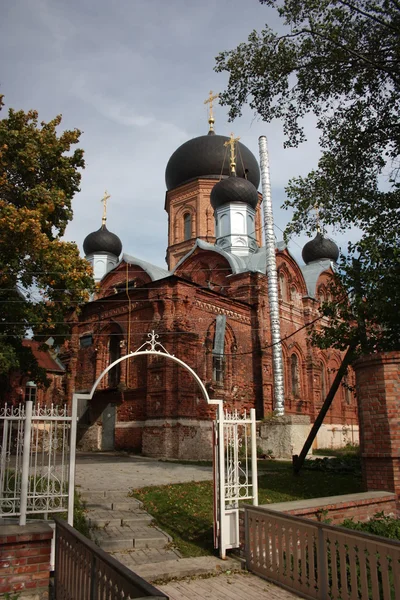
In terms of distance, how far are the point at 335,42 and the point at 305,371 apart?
19.0 meters

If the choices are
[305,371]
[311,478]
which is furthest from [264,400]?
[311,478]

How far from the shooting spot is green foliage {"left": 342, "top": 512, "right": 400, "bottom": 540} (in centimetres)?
664

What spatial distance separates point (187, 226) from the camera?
1314 inches

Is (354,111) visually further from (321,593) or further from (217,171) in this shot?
(217,171)

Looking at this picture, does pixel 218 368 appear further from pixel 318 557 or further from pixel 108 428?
pixel 318 557

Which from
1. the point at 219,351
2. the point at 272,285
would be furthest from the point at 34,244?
the point at 272,285

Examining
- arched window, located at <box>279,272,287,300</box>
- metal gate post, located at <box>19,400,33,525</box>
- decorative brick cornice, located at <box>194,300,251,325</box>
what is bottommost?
metal gate post, located at <box>19,400,33,525</box>

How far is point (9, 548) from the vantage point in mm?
4133

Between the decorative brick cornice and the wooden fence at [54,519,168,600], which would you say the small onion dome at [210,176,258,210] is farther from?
the wooden fence at [54,519,168,600]

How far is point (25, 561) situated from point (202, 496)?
5.67 meters

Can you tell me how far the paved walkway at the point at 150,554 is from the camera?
539 centimetres

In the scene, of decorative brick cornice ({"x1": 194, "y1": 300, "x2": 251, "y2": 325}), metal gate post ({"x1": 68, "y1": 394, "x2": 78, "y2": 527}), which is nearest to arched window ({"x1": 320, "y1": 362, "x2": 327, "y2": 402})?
decorative brick cornice ({"x1": 194, "y1": 300, "x2": 251, "y2": 325})

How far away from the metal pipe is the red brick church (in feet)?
1.90

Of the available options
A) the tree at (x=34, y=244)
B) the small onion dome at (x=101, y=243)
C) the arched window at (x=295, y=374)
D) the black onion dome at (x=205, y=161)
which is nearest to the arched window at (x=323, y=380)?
the arched window at (x=295, y=374)
